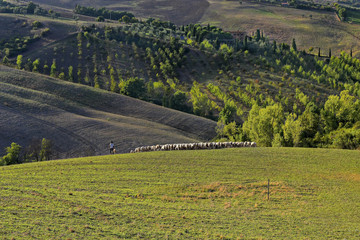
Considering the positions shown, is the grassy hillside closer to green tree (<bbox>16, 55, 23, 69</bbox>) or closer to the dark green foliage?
the dark green foliage

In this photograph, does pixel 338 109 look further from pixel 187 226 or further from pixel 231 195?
pixel 187 226

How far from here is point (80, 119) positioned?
73.7m

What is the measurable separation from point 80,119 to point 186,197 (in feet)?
151

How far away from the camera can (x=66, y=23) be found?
7343 inches

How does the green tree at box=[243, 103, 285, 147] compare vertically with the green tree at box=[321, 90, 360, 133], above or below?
below

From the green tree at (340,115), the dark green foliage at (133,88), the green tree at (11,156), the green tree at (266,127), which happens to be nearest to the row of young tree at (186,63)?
Result: the dark green foliage at (133,88)

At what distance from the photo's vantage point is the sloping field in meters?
63.7

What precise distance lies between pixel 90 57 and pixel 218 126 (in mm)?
86615

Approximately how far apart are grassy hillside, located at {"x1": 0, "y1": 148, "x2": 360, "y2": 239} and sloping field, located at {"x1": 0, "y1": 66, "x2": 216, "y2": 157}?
61.0ft

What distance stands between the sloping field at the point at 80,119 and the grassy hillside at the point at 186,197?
61.0 feet

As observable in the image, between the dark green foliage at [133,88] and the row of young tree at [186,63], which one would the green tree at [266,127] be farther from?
the dark green foliage at [133,88]

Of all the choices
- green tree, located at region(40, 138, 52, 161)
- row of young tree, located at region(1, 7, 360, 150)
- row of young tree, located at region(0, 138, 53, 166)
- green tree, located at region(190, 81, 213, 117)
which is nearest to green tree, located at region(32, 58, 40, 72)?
row of young tree, located at region(1, 7, 360, 150)

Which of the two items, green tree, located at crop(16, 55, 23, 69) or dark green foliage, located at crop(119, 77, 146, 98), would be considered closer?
dark green foliage, located at crop(119, 77, 146, 98)

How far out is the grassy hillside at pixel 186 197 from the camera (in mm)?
26062
